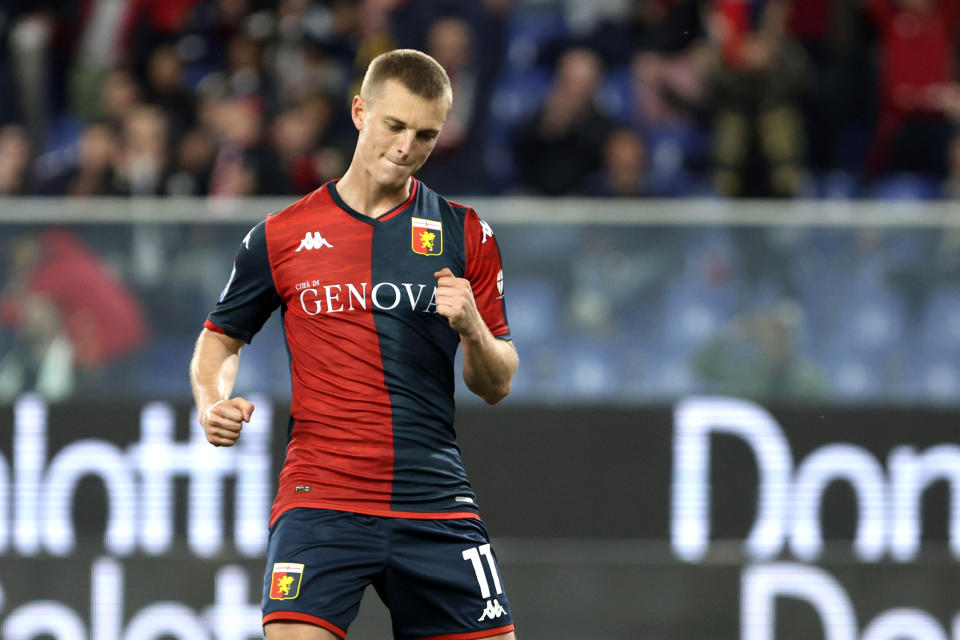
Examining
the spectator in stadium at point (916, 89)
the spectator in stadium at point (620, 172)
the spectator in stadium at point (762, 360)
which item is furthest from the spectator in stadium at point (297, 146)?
the spectator in stadium at point (916, 89)

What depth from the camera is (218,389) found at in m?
3.93

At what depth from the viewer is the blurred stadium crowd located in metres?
7.81

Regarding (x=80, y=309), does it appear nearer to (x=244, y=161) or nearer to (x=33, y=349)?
(x=33, y=349)

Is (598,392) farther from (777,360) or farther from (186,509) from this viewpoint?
(186,509)

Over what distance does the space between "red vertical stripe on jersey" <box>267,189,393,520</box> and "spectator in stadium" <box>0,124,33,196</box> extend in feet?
13.6

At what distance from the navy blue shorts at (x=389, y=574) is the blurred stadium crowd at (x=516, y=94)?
3.78m

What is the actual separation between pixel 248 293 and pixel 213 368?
0.76 feet

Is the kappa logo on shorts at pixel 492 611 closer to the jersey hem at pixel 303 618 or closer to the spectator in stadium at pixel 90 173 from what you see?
the jersey hem at pixel 303 618

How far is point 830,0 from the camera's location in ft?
30.9

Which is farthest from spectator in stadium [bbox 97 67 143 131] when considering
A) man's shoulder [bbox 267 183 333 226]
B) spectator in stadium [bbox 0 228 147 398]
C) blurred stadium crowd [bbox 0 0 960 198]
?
man's shoulder [bbox 267 183 333 226]

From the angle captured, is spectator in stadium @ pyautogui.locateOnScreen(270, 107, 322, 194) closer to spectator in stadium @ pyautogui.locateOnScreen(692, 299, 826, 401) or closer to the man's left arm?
spectator in stadium @ pyautogui.locateOnScreen(692, 299, 826, 401)

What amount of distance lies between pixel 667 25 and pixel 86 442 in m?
4.55

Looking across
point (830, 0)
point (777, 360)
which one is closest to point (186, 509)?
point (777, 360)

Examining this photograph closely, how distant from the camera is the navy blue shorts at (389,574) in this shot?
3.85 metres
